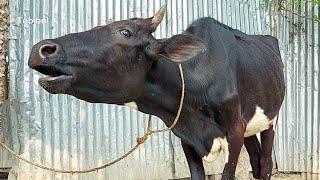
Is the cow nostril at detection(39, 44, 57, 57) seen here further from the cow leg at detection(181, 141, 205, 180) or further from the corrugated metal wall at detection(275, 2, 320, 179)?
the corrugated metal wall at detection(275, 2, 320, 179)

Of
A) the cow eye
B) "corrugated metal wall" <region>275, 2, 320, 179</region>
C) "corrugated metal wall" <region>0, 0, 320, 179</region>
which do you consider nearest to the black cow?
the cow eye

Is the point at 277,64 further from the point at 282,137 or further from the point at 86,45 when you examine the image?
the point at 86,45

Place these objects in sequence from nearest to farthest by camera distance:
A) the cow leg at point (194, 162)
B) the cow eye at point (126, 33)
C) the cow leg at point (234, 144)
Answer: the cow eye at point (126, 33) → the cow leg at point (234, 144) → the cow leg at point (194, 162)

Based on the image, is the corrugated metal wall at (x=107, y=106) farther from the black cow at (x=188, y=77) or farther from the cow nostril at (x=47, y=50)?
the cow nostril at (x=47, y=50)

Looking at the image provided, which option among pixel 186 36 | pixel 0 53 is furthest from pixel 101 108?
pixel 186 36

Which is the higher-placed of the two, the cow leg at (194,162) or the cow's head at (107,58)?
the cow's head at (107,58)

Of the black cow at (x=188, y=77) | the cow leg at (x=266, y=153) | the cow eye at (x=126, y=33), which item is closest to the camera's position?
the black cow at (x=188, y=77)

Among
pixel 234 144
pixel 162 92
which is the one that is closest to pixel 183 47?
pixel 162 92

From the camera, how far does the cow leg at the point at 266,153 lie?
580 centimetres

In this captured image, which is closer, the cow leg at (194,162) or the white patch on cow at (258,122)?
the cow leg at (194,162)

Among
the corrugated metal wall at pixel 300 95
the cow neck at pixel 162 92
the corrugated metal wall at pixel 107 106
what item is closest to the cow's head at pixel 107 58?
the cow neck at pixel 162 92

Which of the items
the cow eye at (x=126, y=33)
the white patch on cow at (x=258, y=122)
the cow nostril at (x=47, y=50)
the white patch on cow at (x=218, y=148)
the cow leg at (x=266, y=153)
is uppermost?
the cow eye at (x=126, y=33)

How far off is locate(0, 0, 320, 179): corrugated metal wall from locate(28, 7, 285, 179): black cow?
1.41 metres

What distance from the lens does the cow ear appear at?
376 centimetres
